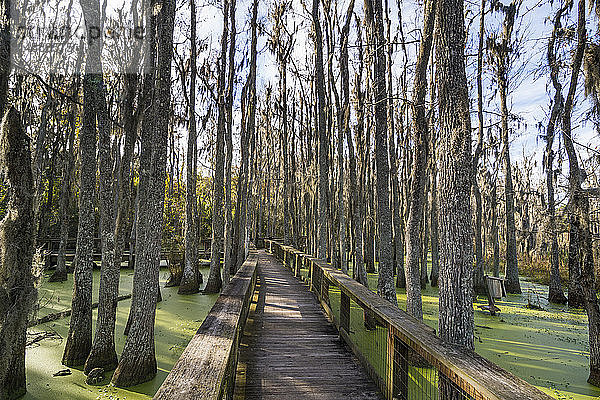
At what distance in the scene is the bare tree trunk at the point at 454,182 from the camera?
2.83 m

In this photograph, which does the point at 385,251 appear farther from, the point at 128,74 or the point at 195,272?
the point at 195,272

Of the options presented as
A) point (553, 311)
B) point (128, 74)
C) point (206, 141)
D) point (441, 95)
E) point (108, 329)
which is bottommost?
point (553, 311)

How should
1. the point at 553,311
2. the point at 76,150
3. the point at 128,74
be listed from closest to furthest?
the point at 128,74 → the point at 553,311 → the point at 76,150

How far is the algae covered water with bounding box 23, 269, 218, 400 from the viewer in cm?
468

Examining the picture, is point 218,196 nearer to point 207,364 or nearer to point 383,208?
point 383,208

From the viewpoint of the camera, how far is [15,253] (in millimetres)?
3959

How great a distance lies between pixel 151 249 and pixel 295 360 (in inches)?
104

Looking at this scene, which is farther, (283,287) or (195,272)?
(195,272)

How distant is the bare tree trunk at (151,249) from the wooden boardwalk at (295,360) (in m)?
1.48

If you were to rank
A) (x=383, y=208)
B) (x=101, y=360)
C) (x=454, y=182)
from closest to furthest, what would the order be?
(x=454, y=182) → (x=101, y=360) → (x=383, y=208)

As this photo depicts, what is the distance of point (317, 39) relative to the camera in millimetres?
10344

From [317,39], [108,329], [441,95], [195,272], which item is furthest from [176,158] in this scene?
[441,95]

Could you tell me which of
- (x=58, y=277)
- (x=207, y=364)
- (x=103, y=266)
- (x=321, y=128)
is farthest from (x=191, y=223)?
(x=207, y=364)

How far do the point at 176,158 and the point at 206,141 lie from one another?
2190 millimetres
